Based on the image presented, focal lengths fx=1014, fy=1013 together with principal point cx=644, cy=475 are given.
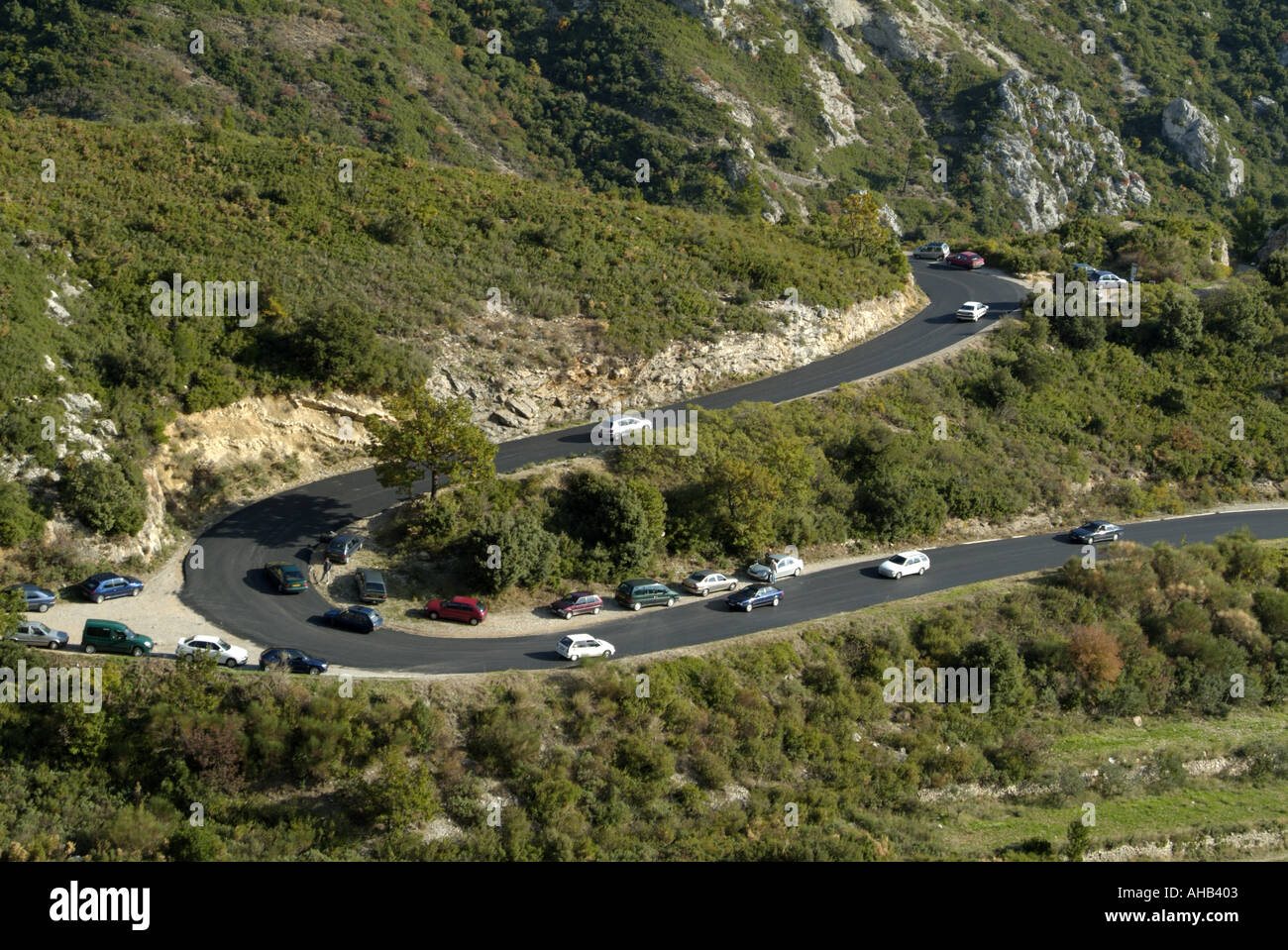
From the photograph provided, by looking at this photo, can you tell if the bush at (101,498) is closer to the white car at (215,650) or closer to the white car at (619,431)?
the white car at (215,650)

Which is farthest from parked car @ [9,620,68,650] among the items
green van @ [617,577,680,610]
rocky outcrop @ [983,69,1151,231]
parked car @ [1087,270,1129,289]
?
rocky outcrop @ [983,69,1151,231]

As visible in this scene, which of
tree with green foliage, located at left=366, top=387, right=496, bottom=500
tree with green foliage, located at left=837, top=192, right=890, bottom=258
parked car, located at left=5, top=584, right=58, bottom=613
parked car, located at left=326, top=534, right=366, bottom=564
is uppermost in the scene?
tree with green foliage, located at left=837, top=192, right=890, bottom=258

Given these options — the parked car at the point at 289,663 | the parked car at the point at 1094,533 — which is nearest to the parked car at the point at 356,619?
the parked car at the point at 289,663

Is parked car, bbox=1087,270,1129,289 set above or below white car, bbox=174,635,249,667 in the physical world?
above

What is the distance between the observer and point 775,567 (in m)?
46.9

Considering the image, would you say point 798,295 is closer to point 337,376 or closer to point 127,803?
point 337,376

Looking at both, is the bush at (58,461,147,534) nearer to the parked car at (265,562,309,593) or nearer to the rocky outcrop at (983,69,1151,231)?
the parked car at (265,562,309,593)

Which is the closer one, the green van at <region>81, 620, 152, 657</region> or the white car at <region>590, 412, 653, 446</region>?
the green van at <region>81, 620, 152, 657</region>

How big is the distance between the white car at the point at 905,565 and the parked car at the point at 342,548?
2425 cm

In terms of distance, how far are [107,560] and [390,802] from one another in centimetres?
1729

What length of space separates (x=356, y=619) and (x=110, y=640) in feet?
27.5

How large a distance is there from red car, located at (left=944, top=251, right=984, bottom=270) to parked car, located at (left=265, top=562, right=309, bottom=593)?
63142 millimetres

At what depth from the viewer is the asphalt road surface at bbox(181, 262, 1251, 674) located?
38438mm

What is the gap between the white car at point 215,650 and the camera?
116 ft
